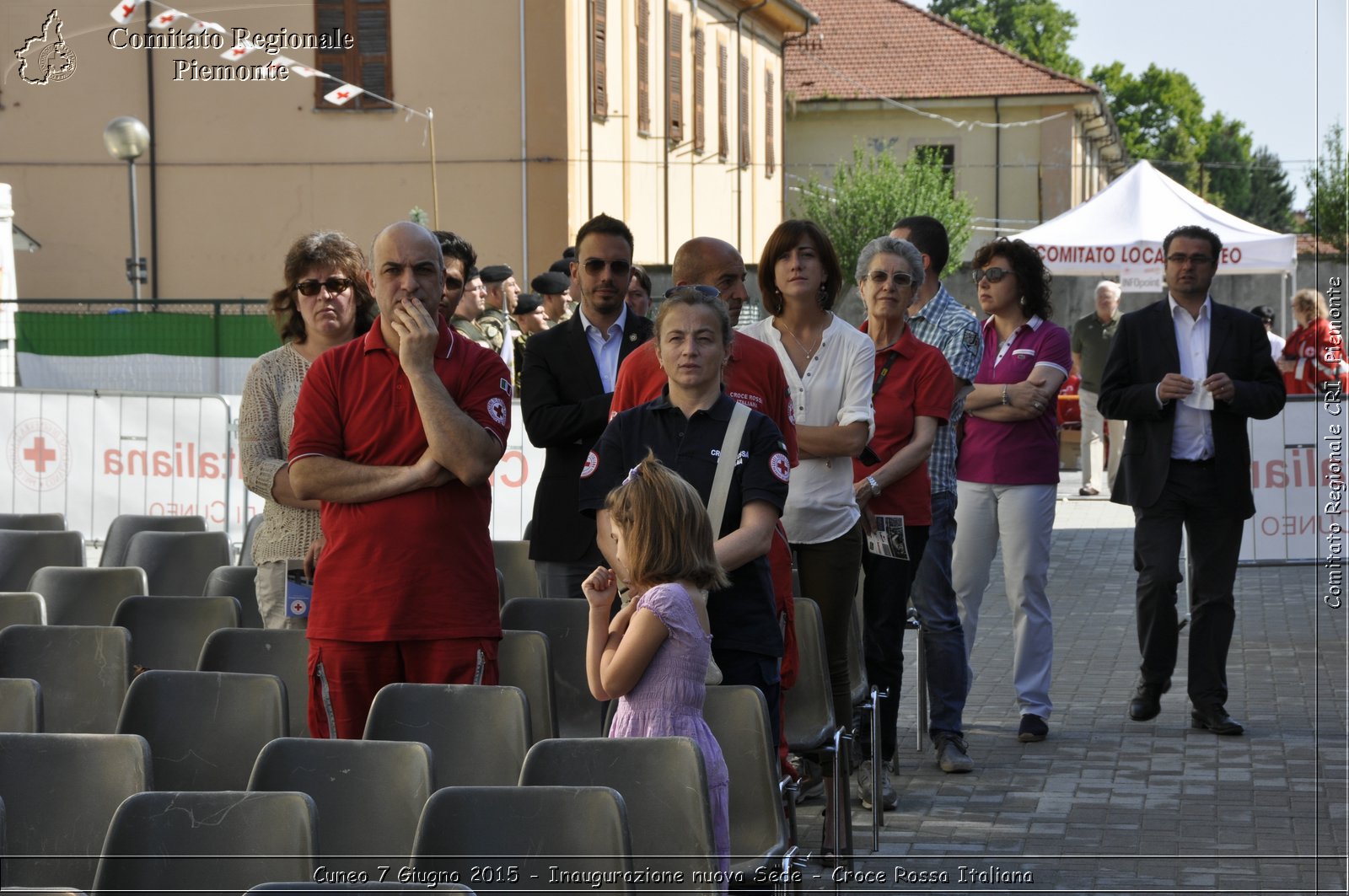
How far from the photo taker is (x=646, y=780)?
3793 millimetres

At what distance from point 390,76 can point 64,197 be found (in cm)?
560

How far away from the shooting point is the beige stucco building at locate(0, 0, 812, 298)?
24.2 m

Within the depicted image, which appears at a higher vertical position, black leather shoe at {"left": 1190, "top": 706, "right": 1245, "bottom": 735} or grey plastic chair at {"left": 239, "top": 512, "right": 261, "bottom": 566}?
grey plastic chair at {"left": 239, "top": 512, "right": 261, "bottom": 566}

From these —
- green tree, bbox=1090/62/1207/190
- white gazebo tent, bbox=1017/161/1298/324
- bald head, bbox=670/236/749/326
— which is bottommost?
bald head, bbox=670/236/749/326

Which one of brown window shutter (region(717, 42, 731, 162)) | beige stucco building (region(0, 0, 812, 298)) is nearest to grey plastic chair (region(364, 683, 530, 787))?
beige stucco building (region(0, 0, 812, 298))

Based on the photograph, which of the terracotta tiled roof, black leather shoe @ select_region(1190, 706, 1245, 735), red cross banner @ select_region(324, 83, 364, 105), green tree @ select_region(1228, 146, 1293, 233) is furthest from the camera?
green tree @ select_region(1228, 146, 1293, 233)

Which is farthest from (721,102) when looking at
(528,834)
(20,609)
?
(528,834)

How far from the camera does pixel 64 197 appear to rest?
25656 millimetres

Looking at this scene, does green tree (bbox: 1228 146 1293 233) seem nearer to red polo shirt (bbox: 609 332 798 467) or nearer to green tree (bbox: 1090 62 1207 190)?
green tree (bbox: 1090 62 1207 190)

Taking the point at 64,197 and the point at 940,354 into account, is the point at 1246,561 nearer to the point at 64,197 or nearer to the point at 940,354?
the point at 940,354

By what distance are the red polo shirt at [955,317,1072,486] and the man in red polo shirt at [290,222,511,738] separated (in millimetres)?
3122

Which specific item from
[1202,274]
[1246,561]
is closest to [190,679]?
[1202,274]

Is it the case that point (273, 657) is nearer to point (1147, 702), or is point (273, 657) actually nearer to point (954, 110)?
point (1147, 702)

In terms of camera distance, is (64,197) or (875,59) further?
(875,59)
